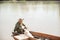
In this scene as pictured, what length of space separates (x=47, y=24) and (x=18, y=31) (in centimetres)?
56

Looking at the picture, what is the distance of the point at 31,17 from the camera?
6.77ft

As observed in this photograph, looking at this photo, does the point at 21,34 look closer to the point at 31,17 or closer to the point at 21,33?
the point at 21,33

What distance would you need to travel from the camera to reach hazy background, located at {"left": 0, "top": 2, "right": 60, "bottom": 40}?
5.98ft

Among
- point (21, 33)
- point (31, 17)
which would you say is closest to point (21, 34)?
point (21, 33)

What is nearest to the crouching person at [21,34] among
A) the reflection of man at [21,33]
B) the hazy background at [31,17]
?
the reflection of man at [21,33]

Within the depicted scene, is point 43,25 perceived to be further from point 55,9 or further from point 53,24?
point 55,9

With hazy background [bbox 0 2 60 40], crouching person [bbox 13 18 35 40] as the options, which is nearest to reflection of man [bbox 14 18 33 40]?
crouching person [bbox 13 18 35 40]

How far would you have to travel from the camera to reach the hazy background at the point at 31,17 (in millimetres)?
1821

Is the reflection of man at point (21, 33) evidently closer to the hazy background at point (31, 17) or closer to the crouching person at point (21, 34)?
the crouching person at point (21, 34)

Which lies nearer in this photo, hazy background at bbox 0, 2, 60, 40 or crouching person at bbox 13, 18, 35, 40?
crouching person at bbox 13, 18, 35, 40

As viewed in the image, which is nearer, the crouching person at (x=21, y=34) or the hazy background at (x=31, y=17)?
the crouching person at (x=21, y=34)

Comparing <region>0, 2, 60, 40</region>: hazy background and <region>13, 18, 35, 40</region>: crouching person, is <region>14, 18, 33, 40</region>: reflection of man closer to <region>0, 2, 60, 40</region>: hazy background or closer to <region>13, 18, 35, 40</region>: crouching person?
<region>13, 18, 35, 40</region>: crouching person

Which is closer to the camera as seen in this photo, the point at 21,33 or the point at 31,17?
the point at 21,33

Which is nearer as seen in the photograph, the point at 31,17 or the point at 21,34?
the point at 21,34
